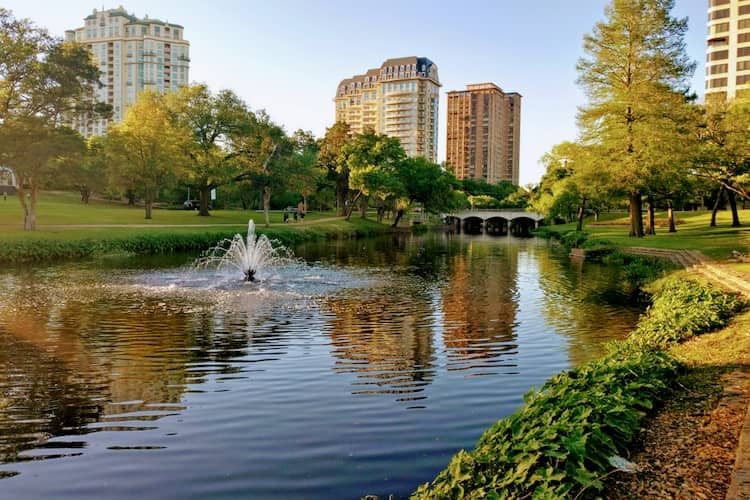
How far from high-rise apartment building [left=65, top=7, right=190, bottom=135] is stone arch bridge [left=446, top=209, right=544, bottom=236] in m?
90.7

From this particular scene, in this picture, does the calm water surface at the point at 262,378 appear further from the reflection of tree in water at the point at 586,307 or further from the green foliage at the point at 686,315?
the green foliage at the point at 686,315

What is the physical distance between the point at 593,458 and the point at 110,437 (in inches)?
223

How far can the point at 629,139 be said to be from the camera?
36.3 m

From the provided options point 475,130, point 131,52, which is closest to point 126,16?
point 131,52

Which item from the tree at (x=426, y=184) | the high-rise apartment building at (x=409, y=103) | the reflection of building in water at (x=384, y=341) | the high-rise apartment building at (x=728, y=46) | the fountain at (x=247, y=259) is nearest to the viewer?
the reflection of building in water at (x=384, y=341)

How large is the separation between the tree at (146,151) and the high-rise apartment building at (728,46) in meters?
84.2

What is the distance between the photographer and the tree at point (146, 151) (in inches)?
2020

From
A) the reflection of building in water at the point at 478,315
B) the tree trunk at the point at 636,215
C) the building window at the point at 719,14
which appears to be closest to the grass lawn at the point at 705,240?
the tree trunk at the point at 636,215

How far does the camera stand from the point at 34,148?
1347 inches

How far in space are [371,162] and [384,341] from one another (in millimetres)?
56061

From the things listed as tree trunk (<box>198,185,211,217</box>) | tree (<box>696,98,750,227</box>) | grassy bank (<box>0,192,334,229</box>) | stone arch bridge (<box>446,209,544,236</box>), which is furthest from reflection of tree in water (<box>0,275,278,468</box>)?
stone arch bridge (<box>446,209,544,236</box>)

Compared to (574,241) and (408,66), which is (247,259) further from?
(408,66)

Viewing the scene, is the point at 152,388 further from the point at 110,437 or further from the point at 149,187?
the point at 149,187

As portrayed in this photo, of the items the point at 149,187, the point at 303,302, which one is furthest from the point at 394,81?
the point at 303,302
